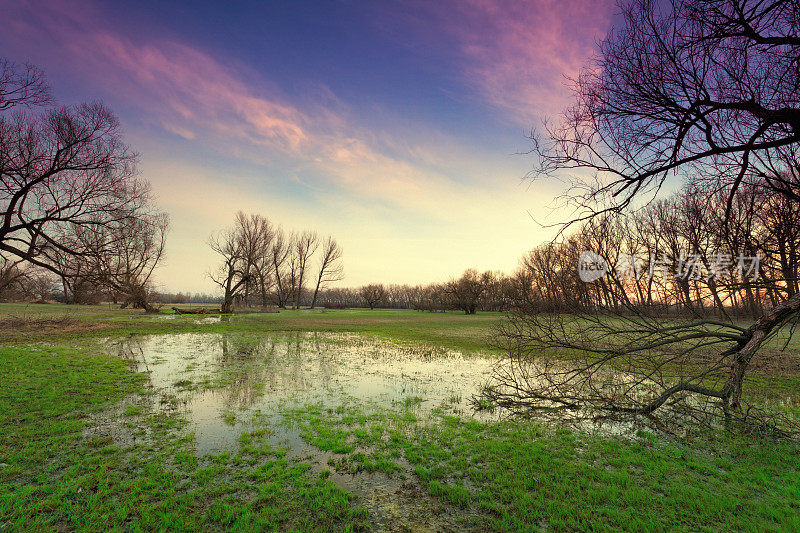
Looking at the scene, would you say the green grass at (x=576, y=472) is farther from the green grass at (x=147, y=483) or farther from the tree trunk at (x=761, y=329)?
the tree trunk at (x=761, y=329)

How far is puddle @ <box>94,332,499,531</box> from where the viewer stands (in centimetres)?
444

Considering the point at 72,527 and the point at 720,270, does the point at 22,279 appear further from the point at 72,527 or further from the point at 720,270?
the point at 720,270

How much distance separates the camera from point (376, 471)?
4980 mm

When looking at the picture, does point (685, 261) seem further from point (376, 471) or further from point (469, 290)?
point (469, 290)

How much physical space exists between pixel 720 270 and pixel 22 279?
106 ft

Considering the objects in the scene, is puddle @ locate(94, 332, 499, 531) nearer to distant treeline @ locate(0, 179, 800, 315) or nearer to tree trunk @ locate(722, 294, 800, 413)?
distant treeline @ locate(0, 179, 800, 315)

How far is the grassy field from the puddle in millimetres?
191

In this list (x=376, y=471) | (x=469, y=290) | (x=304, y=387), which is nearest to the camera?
(x=376, y=471)

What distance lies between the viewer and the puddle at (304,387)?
4.44 metres

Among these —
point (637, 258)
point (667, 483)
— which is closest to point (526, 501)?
point (667, 483)

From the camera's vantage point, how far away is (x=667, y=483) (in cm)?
463

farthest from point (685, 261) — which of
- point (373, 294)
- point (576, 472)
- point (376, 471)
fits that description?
point (373, 294)

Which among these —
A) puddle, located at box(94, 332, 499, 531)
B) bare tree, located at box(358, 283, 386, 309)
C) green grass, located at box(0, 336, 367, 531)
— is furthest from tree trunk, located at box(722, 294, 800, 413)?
bare tree, located at box(358, 283, 386, 309)

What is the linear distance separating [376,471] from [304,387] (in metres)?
5.22
